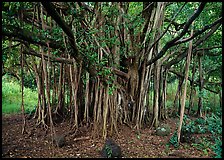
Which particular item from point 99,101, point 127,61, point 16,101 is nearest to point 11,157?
point 99,101

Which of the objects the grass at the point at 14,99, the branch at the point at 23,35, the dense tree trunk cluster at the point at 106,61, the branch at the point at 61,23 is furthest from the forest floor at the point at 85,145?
the grass at the point at 14,99

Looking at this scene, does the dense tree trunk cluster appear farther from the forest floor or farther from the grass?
the grass

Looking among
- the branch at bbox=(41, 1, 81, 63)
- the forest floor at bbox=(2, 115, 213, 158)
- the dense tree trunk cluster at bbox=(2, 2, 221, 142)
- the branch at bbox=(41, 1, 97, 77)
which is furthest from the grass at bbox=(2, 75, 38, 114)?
the branch at bbox=(41, 1, 81, 63)

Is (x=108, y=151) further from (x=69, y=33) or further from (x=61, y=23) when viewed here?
(x=61, y=23)

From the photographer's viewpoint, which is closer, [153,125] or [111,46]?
[111,46]

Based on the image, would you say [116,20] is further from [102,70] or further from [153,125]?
[153,125]

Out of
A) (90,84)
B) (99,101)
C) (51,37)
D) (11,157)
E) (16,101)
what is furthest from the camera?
(16,101)

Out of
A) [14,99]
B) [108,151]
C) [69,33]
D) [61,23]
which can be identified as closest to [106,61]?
[69,33]

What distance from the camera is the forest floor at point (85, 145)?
3.70 meters

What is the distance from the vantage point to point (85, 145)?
4.19 metres

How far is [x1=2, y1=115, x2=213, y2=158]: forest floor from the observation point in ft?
12.1

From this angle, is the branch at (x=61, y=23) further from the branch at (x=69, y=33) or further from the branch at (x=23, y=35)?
the branch at (x=23, y=35)

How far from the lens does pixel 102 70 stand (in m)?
4.02

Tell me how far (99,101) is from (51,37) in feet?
5.13
